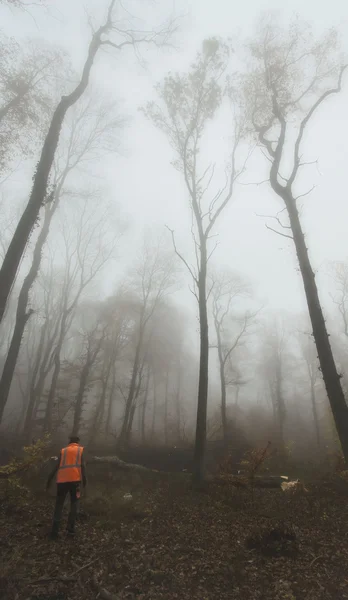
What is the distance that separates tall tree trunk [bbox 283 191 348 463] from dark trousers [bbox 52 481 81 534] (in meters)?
6.06

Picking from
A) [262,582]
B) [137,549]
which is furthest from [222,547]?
[137,549]

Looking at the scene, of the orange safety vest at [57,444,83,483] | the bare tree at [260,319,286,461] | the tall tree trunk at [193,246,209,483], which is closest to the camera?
the orange safety vest at [57,444,83,483]

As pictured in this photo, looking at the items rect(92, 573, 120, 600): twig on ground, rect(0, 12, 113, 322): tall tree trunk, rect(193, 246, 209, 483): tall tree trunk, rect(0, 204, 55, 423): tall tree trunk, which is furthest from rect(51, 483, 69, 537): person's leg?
rect(193, 246, 209, 483): tall tree trunk

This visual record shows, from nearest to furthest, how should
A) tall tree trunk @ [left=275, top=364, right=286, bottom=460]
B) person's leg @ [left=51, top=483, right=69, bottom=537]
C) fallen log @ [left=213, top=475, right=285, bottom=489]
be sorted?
person's leg @ [left=51, top=483, right=69, bottom=537] < fallen log @ [left=213, top=475, right=285, bottom=489] < tall tree trunk @ [left=275, top=364, right=286, bottom=460]

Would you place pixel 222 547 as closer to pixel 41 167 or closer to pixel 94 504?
pixel 94 504

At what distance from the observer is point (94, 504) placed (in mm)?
6922

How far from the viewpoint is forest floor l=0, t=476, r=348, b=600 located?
3889 millimetres

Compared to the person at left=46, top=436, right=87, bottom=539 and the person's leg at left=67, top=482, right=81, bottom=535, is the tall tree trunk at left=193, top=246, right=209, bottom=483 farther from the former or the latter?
the person's leg at left=67, top=482, right=81, bottom=535

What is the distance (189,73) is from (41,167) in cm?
1000

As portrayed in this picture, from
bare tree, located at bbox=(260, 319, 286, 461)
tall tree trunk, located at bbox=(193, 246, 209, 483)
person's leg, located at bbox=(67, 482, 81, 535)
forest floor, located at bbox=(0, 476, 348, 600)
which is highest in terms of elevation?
bare tree, located at bbox=(260, 319, 286, 461)

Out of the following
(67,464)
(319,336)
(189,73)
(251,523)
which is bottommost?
(251,523)

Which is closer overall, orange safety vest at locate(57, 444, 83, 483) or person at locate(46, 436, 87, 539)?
person at locate(46, 436, 87, 539)

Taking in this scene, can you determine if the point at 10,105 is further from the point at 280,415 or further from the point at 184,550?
the point at 280,415

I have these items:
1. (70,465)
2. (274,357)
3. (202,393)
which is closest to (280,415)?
(274,357)
